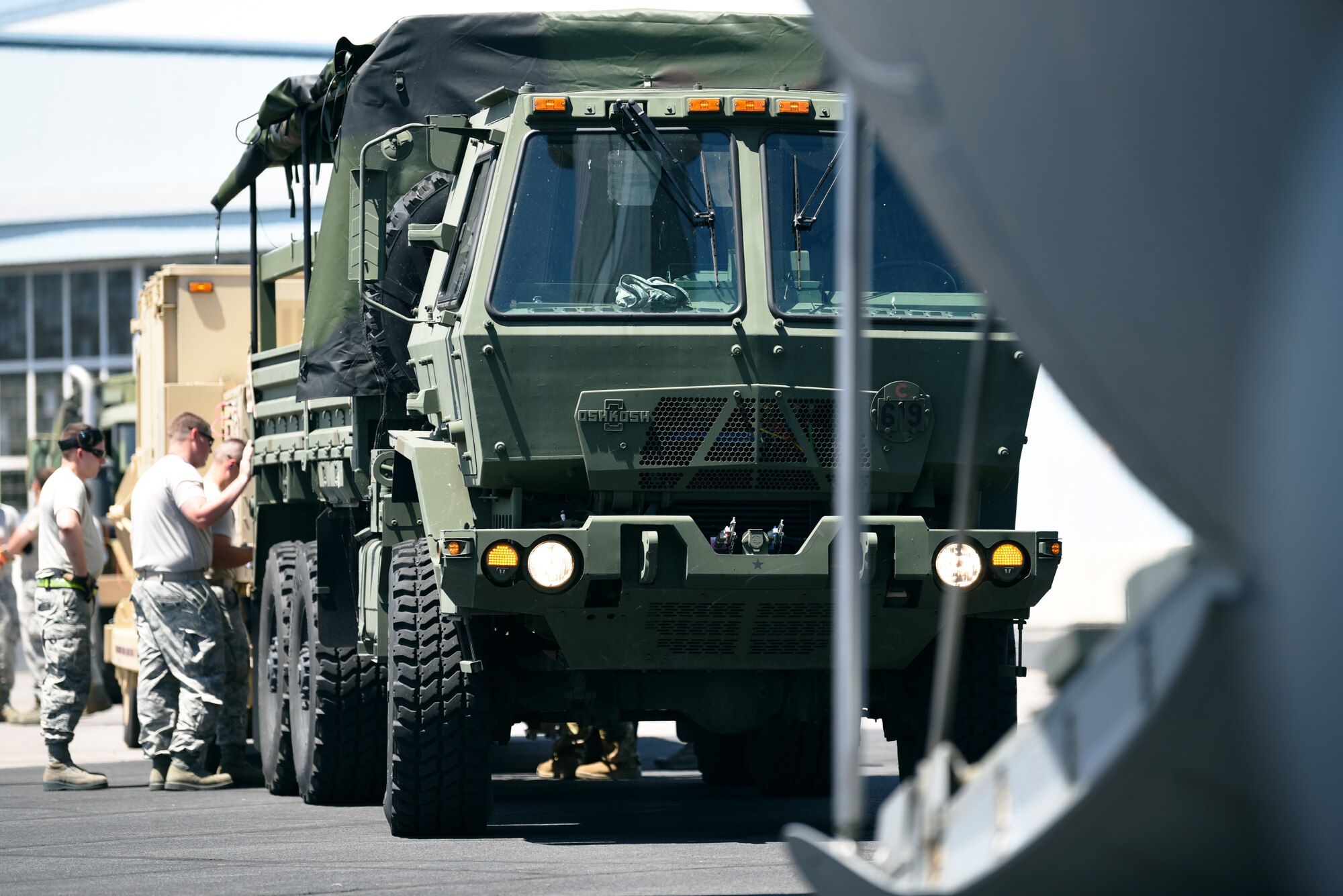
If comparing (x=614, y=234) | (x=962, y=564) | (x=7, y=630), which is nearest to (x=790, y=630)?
(x=962, y=564)

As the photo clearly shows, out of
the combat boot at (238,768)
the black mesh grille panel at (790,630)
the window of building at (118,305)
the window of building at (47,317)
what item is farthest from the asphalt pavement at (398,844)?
the window of building at (47,317)

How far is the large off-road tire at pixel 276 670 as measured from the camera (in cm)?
1059

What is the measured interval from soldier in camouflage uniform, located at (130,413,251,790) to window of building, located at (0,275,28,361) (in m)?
19.9

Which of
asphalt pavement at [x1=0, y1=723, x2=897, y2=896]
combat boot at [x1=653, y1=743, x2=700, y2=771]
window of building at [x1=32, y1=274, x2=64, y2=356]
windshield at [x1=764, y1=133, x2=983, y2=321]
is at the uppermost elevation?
window of building at [x1=32, y1=274, x2=64, y2=356]

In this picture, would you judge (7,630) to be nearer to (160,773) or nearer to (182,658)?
(160,773)

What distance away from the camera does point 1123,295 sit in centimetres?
379

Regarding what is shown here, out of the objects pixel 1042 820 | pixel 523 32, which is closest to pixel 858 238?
pixel 1042 820

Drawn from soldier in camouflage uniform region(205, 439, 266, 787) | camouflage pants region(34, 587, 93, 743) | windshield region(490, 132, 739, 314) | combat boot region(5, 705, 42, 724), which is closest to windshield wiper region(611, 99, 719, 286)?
windshield region(490, 132, 739, 314)

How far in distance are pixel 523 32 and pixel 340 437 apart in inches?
80.0

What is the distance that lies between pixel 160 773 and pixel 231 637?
924 millimetres

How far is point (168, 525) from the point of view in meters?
10.9

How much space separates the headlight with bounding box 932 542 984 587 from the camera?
7664mm

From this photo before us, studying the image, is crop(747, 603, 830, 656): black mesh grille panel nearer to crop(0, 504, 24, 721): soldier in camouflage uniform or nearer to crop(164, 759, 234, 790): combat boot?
crop(164, 759, 234, 790): combat boot

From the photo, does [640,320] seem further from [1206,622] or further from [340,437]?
[1206,622]
